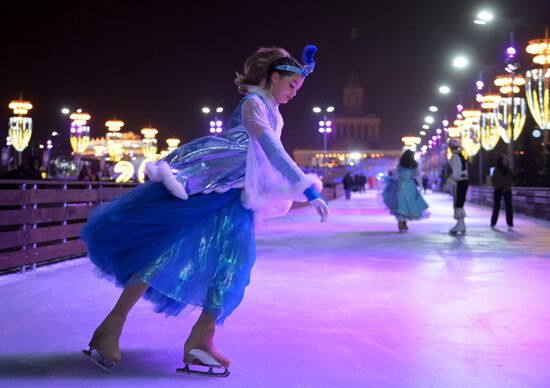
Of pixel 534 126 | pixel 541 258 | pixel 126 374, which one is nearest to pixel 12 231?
pixel 126 374

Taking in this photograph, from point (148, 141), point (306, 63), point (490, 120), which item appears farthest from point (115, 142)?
point (306, 63)

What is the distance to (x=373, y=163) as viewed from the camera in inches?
3930

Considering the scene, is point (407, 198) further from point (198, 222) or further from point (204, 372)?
point (204, 372)

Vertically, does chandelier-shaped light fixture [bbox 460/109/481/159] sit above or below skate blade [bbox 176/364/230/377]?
above

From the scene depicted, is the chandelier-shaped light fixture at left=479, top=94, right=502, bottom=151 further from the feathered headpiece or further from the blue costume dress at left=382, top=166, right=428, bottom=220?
the feathered headpiece

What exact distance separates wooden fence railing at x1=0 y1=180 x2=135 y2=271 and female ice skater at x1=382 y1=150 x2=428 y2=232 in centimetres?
642

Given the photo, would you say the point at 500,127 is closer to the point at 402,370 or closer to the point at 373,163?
the point at 402,370

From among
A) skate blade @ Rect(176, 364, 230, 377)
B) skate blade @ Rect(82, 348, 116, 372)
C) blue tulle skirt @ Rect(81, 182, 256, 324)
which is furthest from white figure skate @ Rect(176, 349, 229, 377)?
skate blade @ Rect(82, 348, 116, 372)

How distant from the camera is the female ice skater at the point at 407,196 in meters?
13.5

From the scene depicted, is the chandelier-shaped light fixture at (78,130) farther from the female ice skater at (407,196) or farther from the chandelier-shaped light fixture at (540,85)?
the female ice skater at (407,196)

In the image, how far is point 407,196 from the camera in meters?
13.6

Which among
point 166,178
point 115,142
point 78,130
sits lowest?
point 166,178

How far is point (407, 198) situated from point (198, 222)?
10761 millimetres

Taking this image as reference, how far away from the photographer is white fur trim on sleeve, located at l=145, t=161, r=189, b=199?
3240 mm
